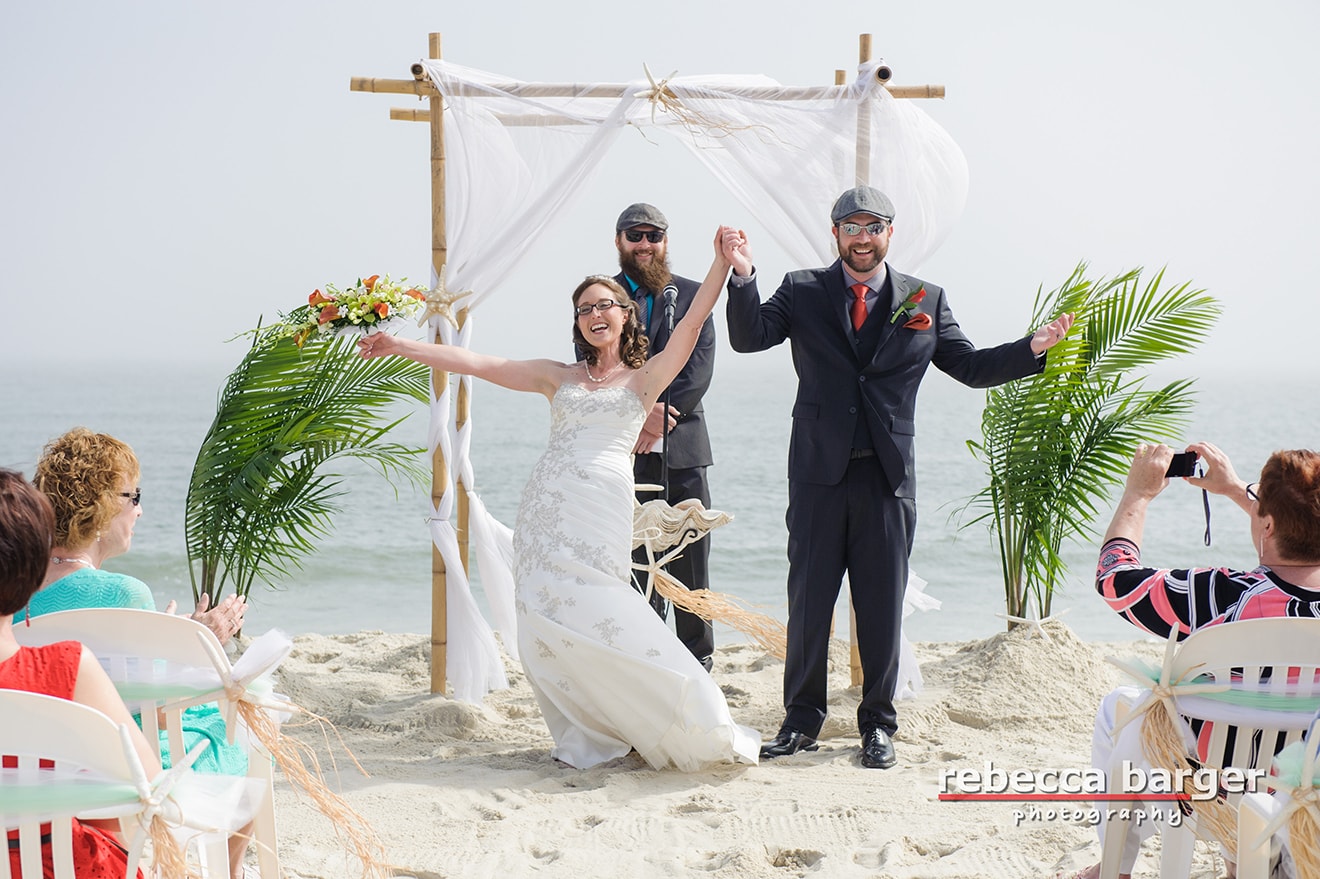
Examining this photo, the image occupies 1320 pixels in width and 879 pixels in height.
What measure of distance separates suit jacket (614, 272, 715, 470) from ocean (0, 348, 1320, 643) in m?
1.49

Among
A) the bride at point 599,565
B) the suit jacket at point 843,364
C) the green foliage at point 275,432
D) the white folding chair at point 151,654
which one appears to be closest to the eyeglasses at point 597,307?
the bride at point 599,565

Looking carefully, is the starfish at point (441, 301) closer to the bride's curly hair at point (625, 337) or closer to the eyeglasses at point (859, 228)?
the bride's curly hair at point (625, 337)

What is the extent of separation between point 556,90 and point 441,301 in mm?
1118

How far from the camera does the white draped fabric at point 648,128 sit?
5.28 m

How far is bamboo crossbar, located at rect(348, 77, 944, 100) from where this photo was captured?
5223 mm

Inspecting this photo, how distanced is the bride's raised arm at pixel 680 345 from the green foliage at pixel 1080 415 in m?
1.99

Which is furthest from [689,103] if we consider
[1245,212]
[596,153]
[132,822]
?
[1245,212]

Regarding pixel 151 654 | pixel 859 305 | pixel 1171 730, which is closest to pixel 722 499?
pixel 859 305

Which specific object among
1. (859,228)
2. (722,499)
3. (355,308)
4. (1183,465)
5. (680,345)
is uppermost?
(859,228)

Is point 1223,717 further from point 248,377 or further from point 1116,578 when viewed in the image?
point 248,377

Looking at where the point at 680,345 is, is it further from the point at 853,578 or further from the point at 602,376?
the point at 853,578

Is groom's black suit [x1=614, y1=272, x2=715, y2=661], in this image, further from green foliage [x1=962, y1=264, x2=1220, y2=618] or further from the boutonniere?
green foliage [x1=962, y1=264, x2=1220, y2=618]

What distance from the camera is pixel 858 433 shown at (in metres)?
4.54

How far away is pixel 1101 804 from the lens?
2750 millimetres
